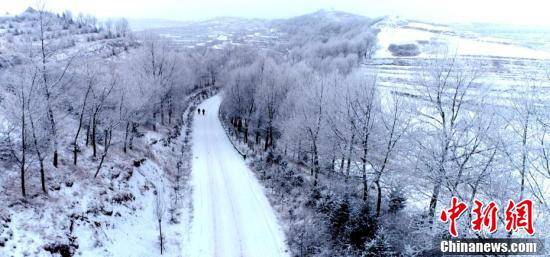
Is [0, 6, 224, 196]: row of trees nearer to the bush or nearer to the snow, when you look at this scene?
the snow

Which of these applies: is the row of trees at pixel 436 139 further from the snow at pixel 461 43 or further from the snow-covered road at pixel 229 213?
the snow at pixel 461 43

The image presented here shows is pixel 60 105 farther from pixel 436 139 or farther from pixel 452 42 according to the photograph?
pixel 452 42

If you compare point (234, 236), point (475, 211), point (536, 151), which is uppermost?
point (536, 151)

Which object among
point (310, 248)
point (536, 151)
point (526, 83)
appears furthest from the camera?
point (310, 248)

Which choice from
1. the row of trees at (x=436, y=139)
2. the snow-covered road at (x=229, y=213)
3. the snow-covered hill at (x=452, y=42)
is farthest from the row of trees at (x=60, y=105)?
the snow-covered hill at (x=452, y=42)

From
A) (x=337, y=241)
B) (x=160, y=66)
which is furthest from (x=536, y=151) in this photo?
(x=160, y=66)

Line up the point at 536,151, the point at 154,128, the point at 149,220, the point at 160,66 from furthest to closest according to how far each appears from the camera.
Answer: the point at 160,66, the point at 154,128, the point at 149,220, the point at 536,151

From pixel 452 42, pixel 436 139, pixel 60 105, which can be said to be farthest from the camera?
pixel 452 42

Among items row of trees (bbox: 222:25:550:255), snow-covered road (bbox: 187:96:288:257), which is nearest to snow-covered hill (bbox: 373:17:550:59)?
row of trees (bbox: 222:25:550:255)

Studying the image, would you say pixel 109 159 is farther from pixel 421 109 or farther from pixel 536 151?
pixel 536 151

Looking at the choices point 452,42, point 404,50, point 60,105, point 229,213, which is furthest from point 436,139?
point 404,50
